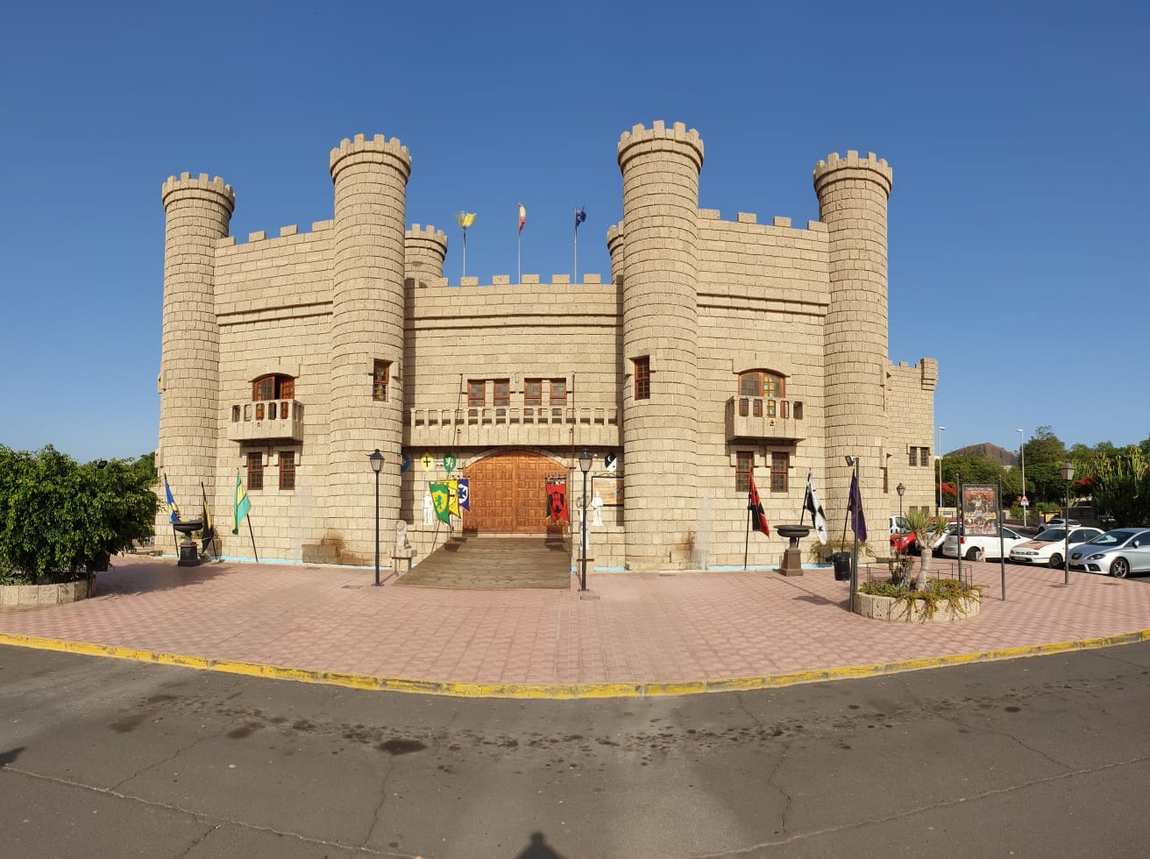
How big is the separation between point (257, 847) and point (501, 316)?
20176mm

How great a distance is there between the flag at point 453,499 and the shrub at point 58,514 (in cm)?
917

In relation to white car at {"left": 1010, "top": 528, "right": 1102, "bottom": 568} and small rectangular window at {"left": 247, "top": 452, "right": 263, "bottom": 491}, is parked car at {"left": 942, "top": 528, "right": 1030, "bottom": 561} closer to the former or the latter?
white car at {"left": 1010, "top": 528, "right": 1102, "bottom": 568}

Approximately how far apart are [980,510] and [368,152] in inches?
836

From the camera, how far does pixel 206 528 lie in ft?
78.7

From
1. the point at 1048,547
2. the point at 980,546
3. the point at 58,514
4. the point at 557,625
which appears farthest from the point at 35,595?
the point at 1048,547

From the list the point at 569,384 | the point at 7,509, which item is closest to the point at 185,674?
the point at 7,509

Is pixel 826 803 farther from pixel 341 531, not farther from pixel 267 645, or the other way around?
pixel 341 531

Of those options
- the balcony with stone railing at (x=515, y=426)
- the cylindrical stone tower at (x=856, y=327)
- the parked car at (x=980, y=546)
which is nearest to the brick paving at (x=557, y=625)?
the cylindrical stone tower at (x=856, y=327)

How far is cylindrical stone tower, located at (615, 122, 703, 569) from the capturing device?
20.5m

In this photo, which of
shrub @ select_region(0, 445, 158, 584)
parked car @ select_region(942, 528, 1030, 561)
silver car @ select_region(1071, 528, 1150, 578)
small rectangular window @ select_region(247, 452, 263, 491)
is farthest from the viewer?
small rectangular window @ select_region(247, 452, 263, 491)

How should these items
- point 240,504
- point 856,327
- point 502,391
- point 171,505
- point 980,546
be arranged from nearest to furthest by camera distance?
point 856,327 → point 240,504 → point 171,505 → point 502,391 → point 980,546

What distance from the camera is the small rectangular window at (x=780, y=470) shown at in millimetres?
22844

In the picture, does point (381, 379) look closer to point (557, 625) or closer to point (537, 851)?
point (557, 625)

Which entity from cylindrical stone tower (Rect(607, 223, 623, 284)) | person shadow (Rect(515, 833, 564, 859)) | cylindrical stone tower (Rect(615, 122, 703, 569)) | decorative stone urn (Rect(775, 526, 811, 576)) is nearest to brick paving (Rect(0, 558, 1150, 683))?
decorative stone urn (Rect(775, 526, 811, 576))
